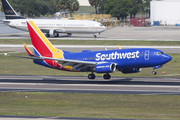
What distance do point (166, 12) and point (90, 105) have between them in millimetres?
170663

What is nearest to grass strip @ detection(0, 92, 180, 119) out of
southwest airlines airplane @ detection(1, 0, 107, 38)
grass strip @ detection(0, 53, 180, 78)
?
grass strip @ detection(0, 53, 180, 78)

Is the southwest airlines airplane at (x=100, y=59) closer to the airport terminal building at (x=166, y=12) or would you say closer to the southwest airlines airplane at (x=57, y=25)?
the southwest airlines airplane at (x=57, y=25)

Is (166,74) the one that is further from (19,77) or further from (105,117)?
(105,117)

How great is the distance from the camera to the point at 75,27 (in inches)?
4109

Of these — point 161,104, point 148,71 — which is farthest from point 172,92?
point 148,71

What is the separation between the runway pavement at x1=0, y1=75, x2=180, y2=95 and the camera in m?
36.5

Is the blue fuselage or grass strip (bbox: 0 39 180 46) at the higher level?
the blue fuselage

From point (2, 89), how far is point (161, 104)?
1932 cm

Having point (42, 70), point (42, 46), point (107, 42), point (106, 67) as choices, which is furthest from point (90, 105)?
point (107, 42)

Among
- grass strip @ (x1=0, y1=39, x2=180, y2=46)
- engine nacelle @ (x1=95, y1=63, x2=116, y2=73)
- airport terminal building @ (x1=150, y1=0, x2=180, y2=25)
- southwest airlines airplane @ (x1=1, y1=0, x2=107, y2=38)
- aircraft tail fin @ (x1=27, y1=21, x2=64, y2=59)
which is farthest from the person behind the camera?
airport terminal building @ (x1=150, y1=0, x2=180, y2=25)

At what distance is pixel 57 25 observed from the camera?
107 m

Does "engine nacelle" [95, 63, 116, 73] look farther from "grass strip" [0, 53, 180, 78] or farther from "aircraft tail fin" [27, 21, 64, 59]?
"grass strip" [0, 53, 180, 78]

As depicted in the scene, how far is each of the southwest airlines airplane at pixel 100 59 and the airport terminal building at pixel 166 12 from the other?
151773mm

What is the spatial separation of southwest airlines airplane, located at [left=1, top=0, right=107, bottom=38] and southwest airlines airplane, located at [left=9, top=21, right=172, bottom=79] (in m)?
58.5
